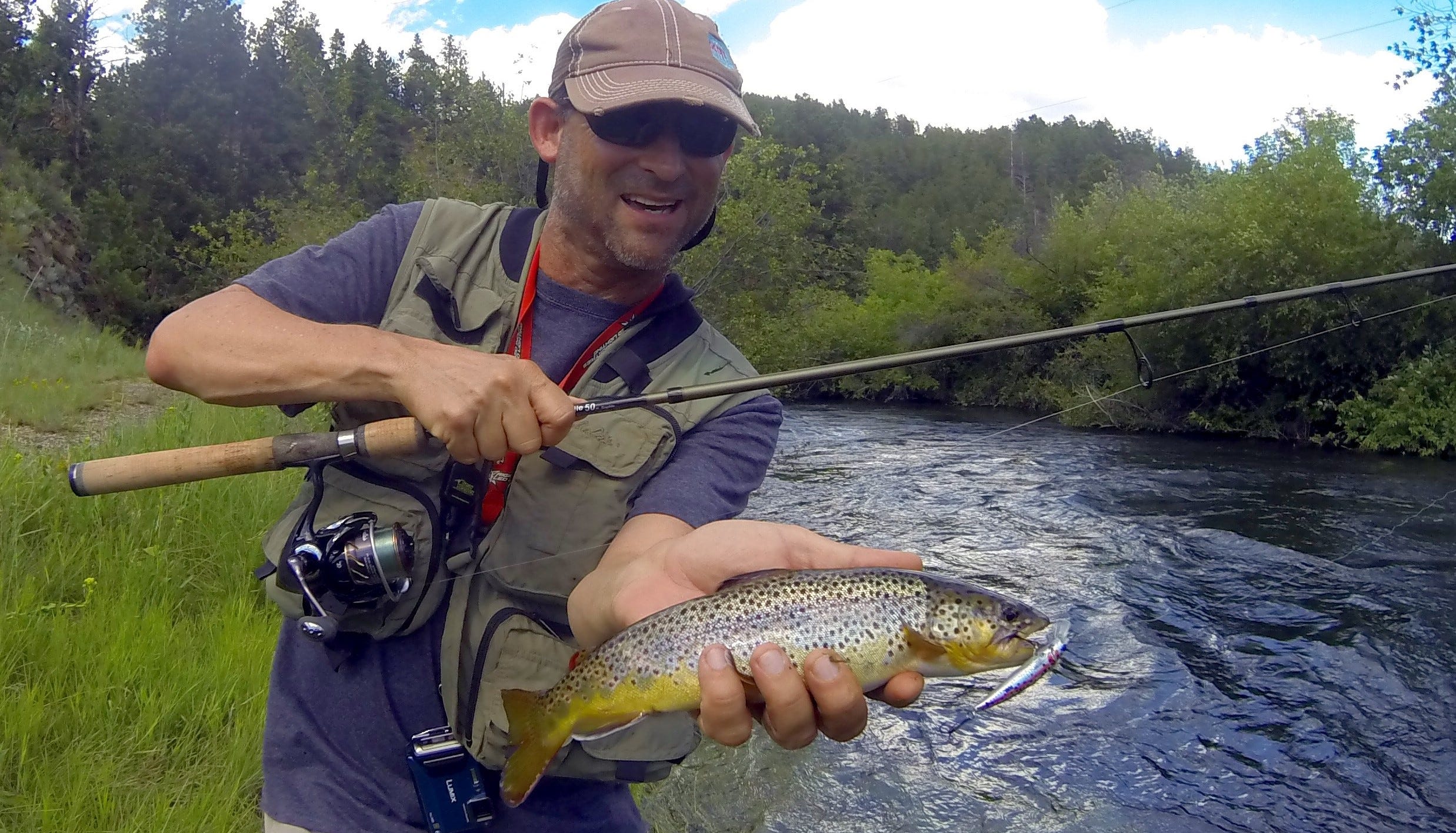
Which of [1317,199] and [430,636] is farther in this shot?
[1317,199]

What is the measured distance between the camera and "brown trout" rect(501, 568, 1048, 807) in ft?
6.88

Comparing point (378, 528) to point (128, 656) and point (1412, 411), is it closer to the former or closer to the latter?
point (128, 656)

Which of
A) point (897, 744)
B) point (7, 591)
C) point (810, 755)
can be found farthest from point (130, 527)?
point (897, 744)

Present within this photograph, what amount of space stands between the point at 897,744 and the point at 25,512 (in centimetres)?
474

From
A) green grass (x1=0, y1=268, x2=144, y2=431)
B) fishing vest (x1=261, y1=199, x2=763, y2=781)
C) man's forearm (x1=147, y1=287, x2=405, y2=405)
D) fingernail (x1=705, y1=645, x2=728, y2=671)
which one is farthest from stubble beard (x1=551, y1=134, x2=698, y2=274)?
green grass (x1=0, y1=268, x2=144, y2=431)

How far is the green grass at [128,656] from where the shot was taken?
2975mm

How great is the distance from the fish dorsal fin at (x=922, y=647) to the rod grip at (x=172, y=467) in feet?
4.89

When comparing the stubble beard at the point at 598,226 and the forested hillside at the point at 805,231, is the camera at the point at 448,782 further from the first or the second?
the forested hillside at the point at 805,231

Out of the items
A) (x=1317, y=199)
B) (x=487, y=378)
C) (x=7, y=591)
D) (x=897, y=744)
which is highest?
(x=1317, y=199)

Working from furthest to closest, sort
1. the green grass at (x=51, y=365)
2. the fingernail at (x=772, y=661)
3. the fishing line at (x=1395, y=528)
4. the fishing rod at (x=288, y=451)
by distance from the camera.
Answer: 1. the fishing line at (x=1395, y=528)
2. the green grass at (x=51, y=365)
3. the fishing rod at (x=288, y=451)
4. the fingernail at (x=772, y=661)

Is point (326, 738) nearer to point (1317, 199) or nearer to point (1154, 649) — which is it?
point (1154, 649)

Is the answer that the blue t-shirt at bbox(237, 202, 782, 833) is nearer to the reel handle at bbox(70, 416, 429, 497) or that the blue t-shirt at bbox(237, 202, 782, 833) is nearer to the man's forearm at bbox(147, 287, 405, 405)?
the man's forearm at bbox(147, 287, 405, 405)

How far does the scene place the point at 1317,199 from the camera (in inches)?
759

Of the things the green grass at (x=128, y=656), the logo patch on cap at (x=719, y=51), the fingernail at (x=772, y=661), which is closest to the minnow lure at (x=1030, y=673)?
the fingernail at (x=772, y=661)
